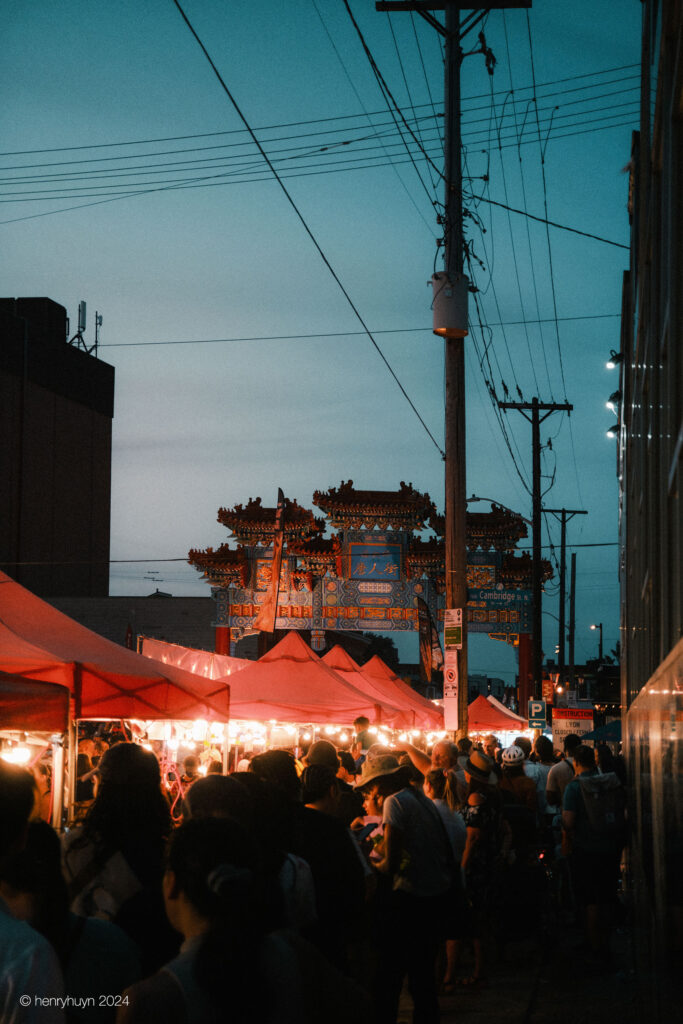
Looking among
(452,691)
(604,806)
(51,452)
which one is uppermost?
(51,452)

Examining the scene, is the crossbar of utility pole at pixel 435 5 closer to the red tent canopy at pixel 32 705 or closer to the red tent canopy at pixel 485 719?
the red tent canopy at pixel 32 705

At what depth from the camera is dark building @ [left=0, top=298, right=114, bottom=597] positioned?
48.0m

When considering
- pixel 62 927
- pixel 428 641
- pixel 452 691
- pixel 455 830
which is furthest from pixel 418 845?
pixel 428 641

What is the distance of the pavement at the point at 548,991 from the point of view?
8656 mm

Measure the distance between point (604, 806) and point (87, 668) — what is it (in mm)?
4969

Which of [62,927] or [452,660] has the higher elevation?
[452,660]

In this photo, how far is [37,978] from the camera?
265cm

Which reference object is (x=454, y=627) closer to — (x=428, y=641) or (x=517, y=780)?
(x=517, y=780)

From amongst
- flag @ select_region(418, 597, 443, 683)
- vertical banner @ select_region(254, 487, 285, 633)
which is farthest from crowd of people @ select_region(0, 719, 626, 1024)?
flag @ select_region(418, 597, 443, 683)

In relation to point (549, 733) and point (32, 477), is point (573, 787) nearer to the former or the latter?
point (549, 733)

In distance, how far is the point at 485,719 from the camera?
31766 millimetres

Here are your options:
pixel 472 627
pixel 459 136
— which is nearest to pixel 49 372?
pixel 472 627

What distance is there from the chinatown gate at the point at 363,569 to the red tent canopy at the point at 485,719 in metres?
3.21

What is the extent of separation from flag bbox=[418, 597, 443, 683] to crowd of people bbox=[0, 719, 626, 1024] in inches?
987
